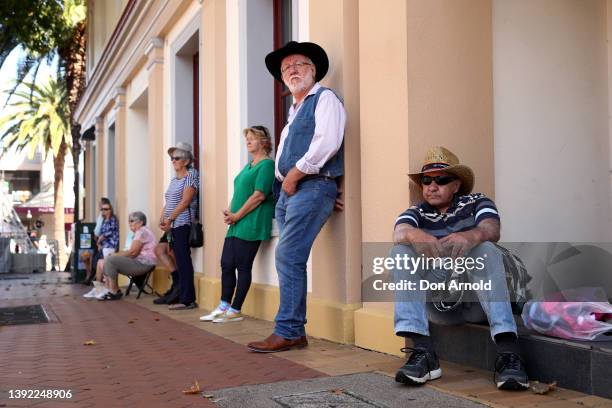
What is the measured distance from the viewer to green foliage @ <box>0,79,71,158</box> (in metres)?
38.4

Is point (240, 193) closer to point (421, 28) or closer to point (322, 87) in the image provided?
point (322, 87)

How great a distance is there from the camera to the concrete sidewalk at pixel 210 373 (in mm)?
3590

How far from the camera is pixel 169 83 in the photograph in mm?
11016

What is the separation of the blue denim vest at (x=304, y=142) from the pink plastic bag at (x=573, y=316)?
74.1 inches

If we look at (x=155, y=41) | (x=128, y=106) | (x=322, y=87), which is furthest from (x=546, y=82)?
(x=128, y=106)

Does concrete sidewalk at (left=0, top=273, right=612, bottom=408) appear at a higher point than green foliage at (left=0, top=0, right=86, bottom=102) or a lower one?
lower

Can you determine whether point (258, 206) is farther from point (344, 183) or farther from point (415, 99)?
point (415, 99)

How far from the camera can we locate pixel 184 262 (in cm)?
845

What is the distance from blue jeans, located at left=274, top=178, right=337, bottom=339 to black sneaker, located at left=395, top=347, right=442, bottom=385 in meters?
1.34

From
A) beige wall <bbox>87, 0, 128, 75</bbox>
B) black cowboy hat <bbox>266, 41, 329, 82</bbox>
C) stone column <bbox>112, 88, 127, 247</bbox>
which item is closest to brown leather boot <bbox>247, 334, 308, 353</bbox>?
black cowboy hat <bbox>266, 41, 329, 82</bbox>

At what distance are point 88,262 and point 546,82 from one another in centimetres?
1173

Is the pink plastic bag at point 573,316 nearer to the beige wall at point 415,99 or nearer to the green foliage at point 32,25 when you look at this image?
the beige wall at point 415,99

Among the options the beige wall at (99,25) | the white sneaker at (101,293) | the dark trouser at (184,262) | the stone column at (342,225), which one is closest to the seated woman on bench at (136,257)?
the white sneaker at (101,293)

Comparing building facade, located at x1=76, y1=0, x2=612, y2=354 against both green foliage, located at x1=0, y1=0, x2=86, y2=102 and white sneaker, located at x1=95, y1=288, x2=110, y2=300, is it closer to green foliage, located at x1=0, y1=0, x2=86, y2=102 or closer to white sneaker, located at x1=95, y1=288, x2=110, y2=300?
white sneaker, located at x1=95, y1=288, x2=110, y2=300
